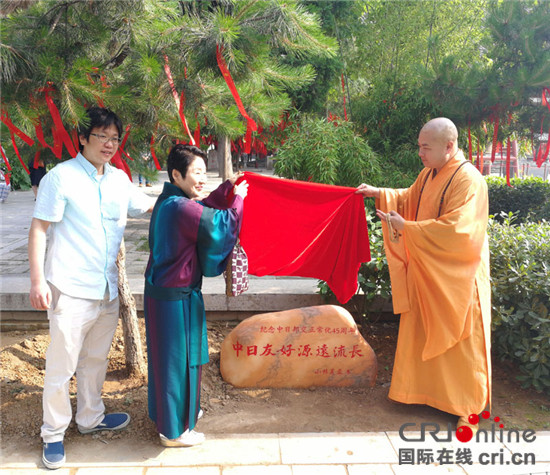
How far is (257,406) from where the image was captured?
343 cm

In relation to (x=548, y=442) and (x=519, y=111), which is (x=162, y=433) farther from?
(x=519, y=111)

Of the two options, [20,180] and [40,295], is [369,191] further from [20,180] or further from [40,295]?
[20,180]

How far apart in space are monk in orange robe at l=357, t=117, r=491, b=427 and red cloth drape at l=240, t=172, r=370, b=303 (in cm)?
37

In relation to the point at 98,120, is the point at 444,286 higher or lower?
lower

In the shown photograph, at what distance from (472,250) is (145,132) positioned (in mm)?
2451

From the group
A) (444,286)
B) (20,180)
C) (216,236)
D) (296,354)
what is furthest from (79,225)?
(20,180)

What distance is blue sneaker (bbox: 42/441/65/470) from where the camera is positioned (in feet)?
8.75

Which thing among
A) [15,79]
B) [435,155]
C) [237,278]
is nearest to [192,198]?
[237,278]

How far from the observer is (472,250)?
298 centimetres

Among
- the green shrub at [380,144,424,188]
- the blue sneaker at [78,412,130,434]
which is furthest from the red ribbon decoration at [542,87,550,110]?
the blue sneaker at [78,412,130,434]

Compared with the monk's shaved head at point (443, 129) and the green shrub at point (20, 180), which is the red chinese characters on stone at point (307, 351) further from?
the green shrub at point (20, 180)

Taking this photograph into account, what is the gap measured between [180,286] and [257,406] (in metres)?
1.19

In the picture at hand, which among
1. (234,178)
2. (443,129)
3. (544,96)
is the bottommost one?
(234,178)

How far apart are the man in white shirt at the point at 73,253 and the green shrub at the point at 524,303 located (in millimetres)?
2700
